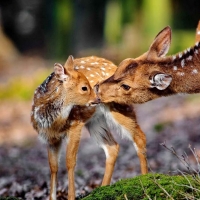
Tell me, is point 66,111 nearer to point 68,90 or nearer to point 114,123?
point 68,90

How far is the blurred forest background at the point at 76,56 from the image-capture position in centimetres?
1026

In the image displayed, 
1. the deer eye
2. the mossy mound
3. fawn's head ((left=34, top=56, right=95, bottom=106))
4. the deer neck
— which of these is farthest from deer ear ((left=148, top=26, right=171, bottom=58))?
the mossy mound

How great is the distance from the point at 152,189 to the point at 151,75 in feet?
6.82

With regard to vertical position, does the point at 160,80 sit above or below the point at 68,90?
above

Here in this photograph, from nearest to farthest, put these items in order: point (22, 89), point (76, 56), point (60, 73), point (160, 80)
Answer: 1. point (160, 80)
2. point (60, 73)
3. point (22, 89)
4. point (76, 56)

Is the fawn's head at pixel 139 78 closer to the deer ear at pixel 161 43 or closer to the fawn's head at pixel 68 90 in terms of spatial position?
the deer ear at pixel 161 43

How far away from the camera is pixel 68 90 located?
730cm

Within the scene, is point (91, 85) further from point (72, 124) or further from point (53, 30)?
point (53, 30)

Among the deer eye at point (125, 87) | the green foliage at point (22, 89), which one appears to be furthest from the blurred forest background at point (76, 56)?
the deer eye at point (125, 87)

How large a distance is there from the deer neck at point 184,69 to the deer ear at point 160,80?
0.60 ft

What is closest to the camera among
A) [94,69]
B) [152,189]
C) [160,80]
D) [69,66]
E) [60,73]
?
[152,189]

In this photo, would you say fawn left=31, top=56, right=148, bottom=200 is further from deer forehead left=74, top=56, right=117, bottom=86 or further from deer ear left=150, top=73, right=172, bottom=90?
deer ear left=150, top=73, right=172, bottom=90

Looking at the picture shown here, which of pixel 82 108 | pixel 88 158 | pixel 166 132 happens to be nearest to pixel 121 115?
pixel 82 108

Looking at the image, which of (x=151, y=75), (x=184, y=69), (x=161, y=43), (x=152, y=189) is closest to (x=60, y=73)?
(x=151, y=75)
